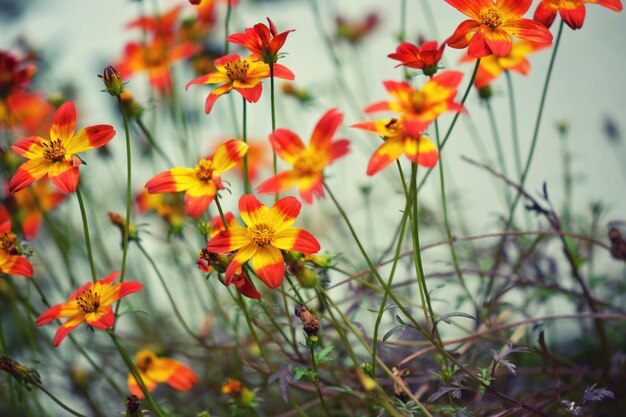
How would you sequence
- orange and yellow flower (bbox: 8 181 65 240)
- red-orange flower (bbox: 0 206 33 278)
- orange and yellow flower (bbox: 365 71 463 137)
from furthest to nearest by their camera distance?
orange and yellow flower (bbox: 8 181 65 240), red-orange flower (bbox: 0 206 33 278), orange and yellow flower (bbox: 365 71 463 137)

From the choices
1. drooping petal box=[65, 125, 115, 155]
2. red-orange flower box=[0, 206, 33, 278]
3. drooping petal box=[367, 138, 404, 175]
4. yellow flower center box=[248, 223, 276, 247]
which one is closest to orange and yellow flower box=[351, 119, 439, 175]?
drooping petal box=[367, 138, 404, 175]

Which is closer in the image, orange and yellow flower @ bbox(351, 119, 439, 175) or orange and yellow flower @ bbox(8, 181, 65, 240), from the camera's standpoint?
orange and yellow flower @ bbox(351, 119, 439, 175)

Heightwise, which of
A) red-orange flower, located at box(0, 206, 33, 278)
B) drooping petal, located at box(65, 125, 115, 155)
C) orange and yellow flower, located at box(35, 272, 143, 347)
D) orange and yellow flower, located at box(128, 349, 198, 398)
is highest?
drooping petal, located at box(65, 125, 115, 155)

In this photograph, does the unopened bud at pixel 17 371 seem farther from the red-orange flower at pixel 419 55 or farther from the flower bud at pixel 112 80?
the red-orange flower at pixel 419 55

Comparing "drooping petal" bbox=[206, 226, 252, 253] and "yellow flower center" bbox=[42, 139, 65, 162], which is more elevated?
"yellow flower center" bbox=[42, 139, 65, 162]

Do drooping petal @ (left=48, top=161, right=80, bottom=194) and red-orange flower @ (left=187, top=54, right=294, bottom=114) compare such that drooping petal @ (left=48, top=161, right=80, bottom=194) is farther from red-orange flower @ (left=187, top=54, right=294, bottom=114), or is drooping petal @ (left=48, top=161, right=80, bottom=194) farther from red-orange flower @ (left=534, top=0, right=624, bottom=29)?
red-orange flower @ (left=534, top=0, right=624, bottom=29)

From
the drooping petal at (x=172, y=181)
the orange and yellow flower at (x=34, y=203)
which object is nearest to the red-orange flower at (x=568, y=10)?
the drooping petal at (x=172, y=181)

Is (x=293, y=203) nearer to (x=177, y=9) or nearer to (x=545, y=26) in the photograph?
(x=545, y=26)

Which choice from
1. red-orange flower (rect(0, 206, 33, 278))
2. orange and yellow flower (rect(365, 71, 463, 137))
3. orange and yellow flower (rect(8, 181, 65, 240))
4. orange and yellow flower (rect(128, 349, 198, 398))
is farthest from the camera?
orange and yellow flower (rect(8, 181, 65, 240))

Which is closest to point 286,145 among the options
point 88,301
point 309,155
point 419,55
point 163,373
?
point 309,155
